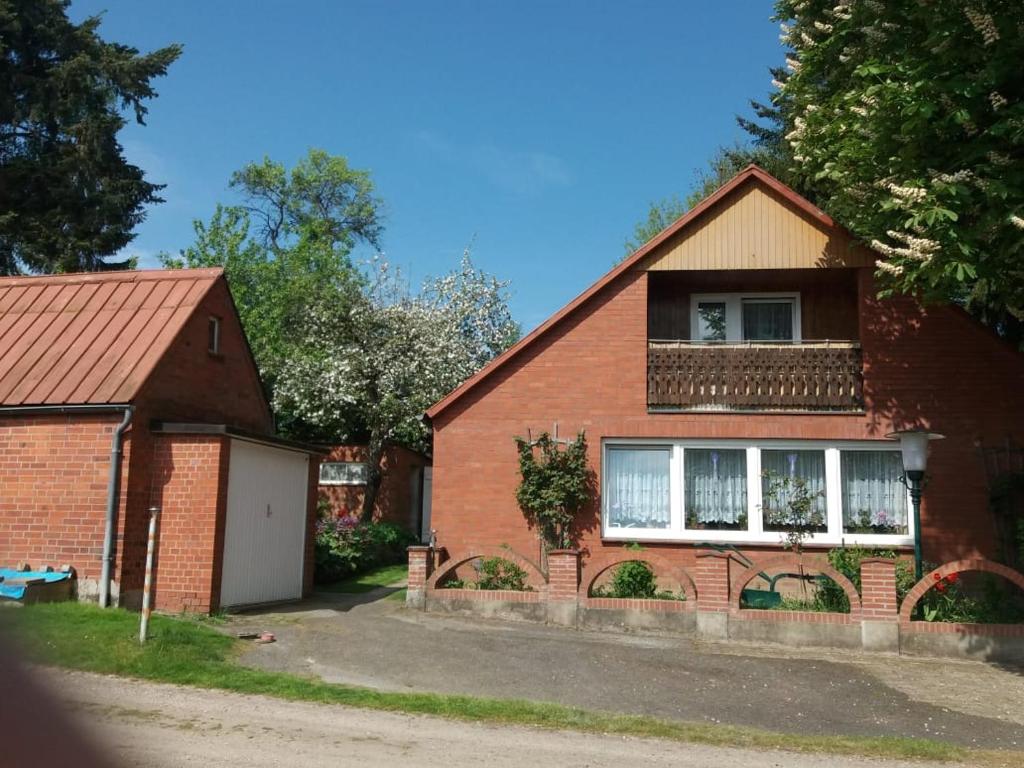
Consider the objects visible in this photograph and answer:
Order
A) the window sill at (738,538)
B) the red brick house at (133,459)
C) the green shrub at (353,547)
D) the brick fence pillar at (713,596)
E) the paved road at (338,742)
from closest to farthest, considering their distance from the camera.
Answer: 1. the paved road at (338,742)
2. the brick fence pillar at (713,596)
3. the red brick house at (133,459)
4. the window sill at (738,538)
5. the green shrub at (353,547)

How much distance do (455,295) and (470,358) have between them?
8.06 feet

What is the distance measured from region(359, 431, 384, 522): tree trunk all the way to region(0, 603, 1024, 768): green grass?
13685 mm

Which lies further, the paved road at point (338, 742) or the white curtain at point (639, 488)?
the white curtain at point (639, 488)

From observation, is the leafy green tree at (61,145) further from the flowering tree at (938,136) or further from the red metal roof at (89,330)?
the flowering tree at (938,136)

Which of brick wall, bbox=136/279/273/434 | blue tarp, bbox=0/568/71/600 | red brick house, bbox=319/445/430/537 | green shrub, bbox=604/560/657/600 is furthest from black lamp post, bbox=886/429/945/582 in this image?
red brick house, bbox=319/445/430/537

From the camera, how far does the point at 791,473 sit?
15.9m

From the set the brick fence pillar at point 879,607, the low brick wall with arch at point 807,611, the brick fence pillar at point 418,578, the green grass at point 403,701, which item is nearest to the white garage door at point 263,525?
the brick fence pillar at point 418,578

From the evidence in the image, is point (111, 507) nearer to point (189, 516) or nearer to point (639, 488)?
A: point (189, 516)

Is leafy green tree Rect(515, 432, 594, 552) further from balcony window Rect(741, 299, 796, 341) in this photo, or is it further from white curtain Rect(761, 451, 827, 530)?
balcony window Rect(741, 299, 796, 341)

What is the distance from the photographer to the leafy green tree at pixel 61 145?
28.8m

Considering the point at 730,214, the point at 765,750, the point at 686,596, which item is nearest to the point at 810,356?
the point at 730,214

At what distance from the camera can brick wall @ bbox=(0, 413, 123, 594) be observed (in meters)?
12.7

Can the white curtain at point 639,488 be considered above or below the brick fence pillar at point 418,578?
above

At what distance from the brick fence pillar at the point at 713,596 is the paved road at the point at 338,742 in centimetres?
520
